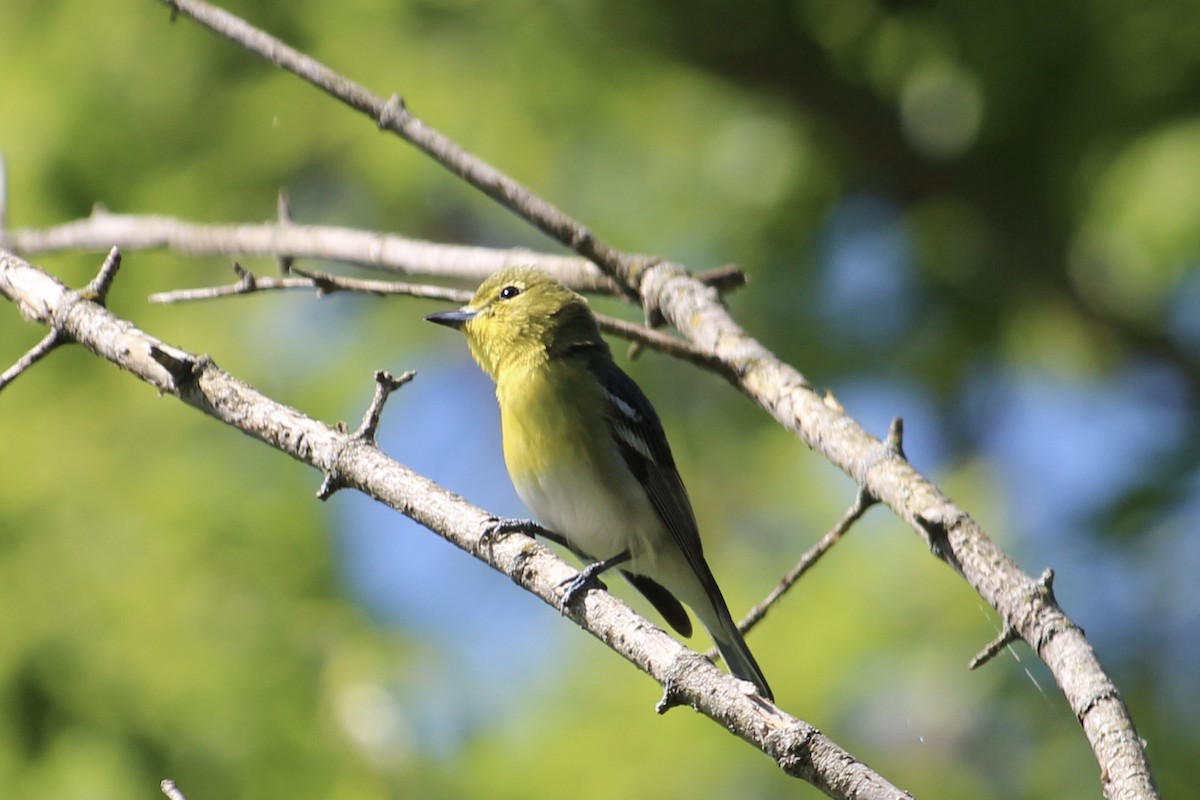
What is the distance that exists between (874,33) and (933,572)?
9.25 feet

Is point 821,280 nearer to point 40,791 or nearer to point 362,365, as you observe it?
point 362,365

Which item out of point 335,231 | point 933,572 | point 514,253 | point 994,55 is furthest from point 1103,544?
point 335,231

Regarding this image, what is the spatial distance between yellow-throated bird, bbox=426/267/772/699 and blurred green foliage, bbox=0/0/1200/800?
0.67 metres

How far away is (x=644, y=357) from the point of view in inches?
268

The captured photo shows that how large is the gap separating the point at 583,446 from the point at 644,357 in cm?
250

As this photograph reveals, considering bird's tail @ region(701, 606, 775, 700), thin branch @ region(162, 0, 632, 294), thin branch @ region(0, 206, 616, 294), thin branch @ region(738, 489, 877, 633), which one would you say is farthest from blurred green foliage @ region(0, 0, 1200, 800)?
thin branch @ region(162, 0, 632, 294)

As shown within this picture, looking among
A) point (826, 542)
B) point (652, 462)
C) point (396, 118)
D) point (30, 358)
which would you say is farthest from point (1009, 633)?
point (396, 118)

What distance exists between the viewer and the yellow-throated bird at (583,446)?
434cm

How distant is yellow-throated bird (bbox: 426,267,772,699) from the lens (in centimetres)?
434

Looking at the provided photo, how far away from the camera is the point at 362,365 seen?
249 inches

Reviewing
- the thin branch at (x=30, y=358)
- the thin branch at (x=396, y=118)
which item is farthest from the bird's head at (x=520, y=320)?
the thin branch at (x=30, y=358)

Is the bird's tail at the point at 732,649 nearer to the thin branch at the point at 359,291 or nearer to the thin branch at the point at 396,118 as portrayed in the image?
the thin branch at the point at 359,291

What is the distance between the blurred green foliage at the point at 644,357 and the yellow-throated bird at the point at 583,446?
0.67 m

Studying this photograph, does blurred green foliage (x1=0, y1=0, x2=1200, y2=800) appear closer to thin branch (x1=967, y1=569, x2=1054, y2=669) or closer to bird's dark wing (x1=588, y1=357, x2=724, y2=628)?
bird's dark wing (x1=588, y1=357, x2=724, y2=628)
